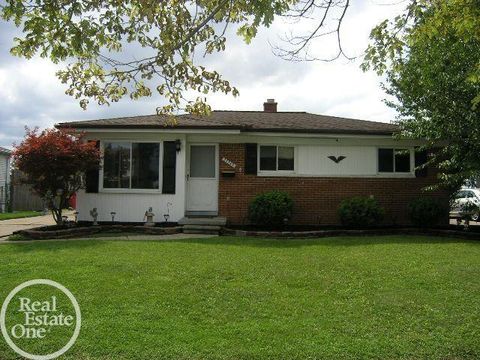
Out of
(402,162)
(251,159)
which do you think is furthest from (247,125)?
(402,162)

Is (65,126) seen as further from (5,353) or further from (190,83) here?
(5,353)

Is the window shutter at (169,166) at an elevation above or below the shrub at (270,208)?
above

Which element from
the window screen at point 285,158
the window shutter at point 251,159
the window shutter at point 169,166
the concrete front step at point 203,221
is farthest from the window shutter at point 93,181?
the window screen at point 285,158

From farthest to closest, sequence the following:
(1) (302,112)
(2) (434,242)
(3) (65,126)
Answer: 1. (1) (302,112)
2. (3) (65,126)
3. (2) (434,242)

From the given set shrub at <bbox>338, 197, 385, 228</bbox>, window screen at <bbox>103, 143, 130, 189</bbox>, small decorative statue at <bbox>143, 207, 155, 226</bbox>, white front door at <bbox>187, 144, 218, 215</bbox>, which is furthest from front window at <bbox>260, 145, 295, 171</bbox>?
window screen at <bbox>103, 143, 130, 189</bbox>

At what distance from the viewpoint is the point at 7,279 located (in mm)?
6758

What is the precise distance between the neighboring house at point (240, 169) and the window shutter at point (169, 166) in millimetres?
30

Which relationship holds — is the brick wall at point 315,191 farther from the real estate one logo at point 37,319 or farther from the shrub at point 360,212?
the real estate one logo at point 37,319

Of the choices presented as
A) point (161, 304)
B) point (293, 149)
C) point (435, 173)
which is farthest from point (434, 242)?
point (161, 304)

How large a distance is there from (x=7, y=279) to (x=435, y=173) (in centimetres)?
1266

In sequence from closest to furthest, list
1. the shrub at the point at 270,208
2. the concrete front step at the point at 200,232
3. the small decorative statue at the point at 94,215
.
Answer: the concrete front step at the point at 200,232
the shrub at the point at 270,208
the small decorative statue at the point at 94,215

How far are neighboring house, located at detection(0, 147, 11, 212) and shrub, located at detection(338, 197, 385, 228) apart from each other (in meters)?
19.6

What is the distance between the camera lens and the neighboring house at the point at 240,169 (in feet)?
46.6

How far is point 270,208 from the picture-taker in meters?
13.3
